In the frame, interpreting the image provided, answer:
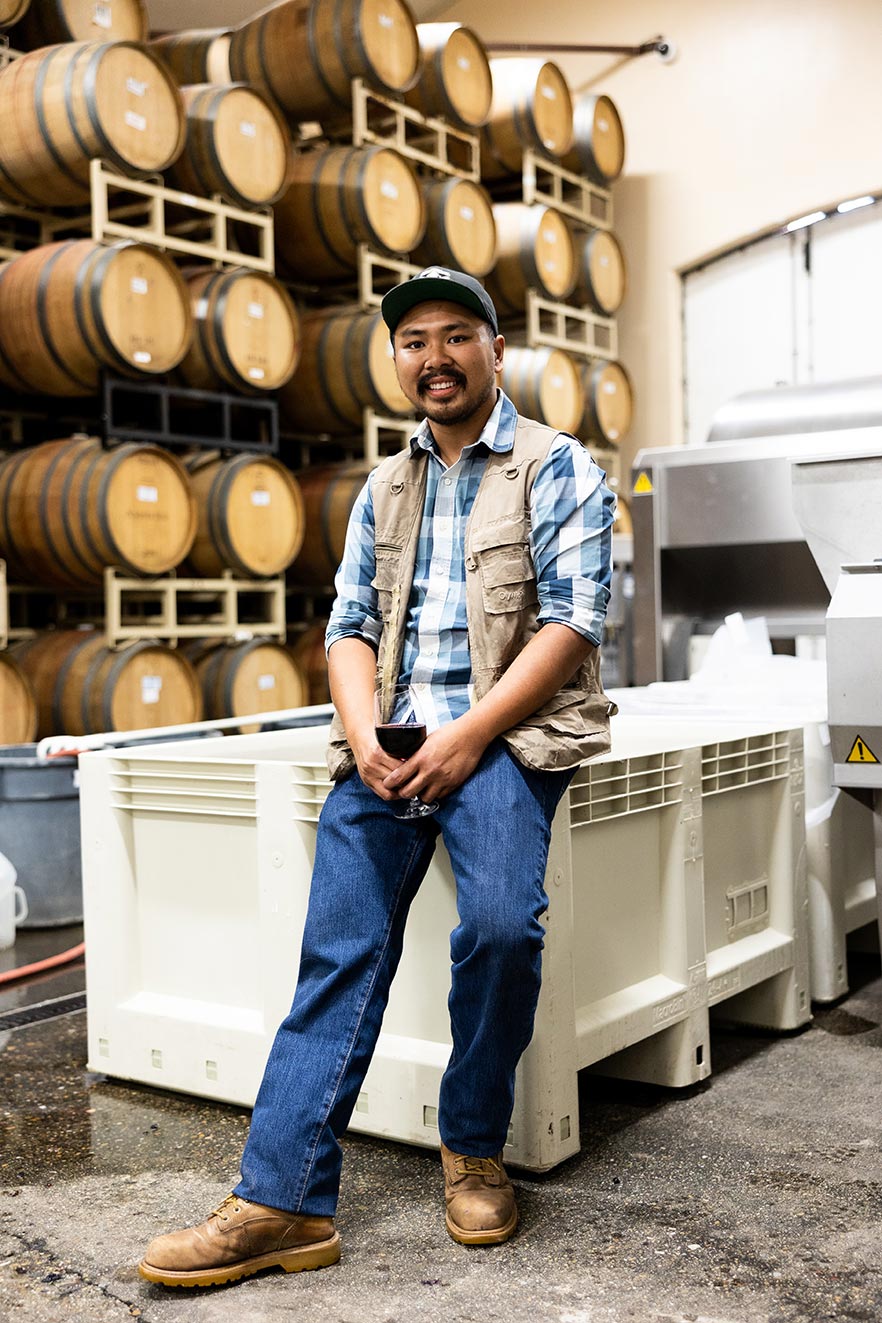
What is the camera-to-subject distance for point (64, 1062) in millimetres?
3021

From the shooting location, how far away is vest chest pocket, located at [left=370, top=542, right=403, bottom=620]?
2307 millimetres

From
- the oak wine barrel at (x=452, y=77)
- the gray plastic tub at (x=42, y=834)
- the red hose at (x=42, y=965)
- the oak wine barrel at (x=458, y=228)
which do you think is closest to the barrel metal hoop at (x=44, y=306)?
the gray plastic tub at (x=42, y=834)

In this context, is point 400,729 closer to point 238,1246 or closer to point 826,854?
point 238,1246

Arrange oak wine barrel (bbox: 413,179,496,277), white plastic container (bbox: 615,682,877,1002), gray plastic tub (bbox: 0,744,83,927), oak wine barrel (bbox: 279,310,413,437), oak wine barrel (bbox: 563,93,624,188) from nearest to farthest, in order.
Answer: white plastic container (bbox: 615,682,877,1002) < gray plastic tub (bbox: 0,744,83,927) < oak wine barrel (bbox: 279,310,413,437) < oak wine barrel (bbox: 413,179,496,277) < oak wine barrel (bbox: 563,93,624,188)

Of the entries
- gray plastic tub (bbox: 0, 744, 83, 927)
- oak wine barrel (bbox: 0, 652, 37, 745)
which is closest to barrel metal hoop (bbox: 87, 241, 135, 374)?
oak wine barrel (bbox: 0, 652, 37, 745)

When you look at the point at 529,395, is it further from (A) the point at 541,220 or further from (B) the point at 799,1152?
(B) the point at 799,1152

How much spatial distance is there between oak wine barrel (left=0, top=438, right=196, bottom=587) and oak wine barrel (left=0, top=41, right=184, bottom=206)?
44.3 inches

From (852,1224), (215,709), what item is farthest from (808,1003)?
(215,709)

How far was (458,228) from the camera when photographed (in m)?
7.36

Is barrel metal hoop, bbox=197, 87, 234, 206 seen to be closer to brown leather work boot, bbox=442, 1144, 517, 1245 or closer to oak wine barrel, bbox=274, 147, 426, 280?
oak wine barrel, bbox=274, 147, 426, 280

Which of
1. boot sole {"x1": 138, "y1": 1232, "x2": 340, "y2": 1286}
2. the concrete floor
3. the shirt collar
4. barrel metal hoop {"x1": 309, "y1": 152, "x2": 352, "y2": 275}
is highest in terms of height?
barrel metal hoop {"x1": 309, "y1": 152, "x2": 352, "y2": 275}

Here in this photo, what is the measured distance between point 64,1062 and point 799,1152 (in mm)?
1612

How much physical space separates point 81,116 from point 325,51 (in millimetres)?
1708

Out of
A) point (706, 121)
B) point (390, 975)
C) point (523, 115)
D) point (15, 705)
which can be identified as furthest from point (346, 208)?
point (390, 975)
